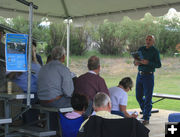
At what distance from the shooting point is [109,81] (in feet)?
49.3

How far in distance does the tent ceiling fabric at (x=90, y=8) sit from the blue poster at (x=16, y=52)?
9.75 feet

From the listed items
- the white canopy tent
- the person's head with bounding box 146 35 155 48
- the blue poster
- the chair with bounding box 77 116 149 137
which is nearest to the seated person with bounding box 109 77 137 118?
the blue poster

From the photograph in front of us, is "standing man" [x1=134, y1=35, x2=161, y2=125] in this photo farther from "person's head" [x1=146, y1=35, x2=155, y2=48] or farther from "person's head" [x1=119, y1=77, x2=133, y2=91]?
"person's head" [x1=119, y1=77, x2=133, y2=91]

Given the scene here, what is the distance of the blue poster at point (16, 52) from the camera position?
2801 mm

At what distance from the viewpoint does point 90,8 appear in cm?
631

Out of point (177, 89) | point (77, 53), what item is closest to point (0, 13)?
point (177, 89)

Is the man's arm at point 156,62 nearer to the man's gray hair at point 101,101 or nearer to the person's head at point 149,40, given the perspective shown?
the person's head at point 149,40

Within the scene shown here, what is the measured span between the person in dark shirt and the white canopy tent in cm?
216

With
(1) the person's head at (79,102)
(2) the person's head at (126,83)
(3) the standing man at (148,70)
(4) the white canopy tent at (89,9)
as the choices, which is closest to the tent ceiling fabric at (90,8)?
(4) the white canopy tent at (89,9)

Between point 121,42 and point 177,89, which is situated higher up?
point 121,42

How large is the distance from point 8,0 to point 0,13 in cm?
37

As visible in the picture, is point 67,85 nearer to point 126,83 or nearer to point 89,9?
point 126,83

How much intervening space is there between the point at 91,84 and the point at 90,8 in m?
3.19

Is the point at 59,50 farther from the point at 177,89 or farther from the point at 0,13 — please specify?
the point at 177,89
